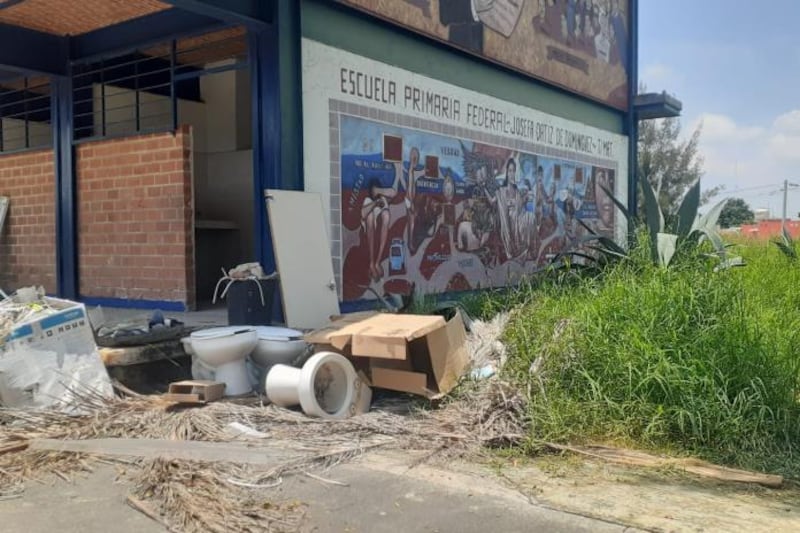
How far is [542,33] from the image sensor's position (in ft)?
42.4

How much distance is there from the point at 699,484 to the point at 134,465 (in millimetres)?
3507

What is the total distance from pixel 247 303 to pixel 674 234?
4.94 metres

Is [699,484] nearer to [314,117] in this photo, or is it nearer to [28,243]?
[314,117]

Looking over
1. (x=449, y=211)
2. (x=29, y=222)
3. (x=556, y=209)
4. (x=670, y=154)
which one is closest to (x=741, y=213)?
(x=670, y=154)

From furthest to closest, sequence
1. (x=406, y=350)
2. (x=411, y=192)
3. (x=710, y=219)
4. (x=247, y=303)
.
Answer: (x=411, y=192) → (x=710, y=219) → (x=247, y=303) → (x=406, y=350)

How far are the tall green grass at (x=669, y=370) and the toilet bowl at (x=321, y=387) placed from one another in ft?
4.28

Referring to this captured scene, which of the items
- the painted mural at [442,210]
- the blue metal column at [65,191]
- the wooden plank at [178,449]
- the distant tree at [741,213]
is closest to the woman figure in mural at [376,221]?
the painted mural at [442,210]

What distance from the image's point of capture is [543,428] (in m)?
5.18

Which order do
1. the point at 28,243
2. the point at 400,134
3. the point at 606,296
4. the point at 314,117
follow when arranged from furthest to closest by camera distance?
the point at 28,243
the point at 400,134
the point at 314,117
the point at 606,296

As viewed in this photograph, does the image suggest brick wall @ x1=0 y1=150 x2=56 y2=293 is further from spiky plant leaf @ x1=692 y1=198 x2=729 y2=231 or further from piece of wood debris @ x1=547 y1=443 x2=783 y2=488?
spiky plant leaf @ x1=692 y1=198 x2=729 y2=231

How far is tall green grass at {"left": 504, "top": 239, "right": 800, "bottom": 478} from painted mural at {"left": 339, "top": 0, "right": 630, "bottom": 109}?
5035 mm

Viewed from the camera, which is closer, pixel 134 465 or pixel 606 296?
pixel 134 465

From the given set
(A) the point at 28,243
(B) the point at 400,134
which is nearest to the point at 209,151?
(A) the point at 28,243

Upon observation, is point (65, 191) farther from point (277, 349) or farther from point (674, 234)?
point (674, 234)
